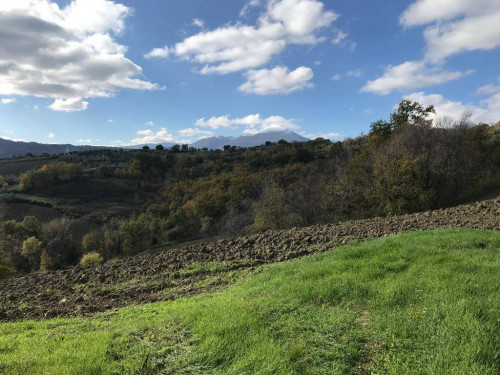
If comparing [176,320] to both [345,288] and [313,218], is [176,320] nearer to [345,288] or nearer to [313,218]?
[345,288]

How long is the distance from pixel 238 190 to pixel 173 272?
60.1 m

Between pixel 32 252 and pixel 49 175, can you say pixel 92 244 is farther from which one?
pixel 49 175

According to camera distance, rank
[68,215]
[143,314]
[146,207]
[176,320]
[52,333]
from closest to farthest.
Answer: [176,320], [52,333], [143,314], [68,215], [146,207]

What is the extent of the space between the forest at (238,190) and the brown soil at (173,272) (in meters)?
13.2

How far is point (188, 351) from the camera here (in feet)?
14.2

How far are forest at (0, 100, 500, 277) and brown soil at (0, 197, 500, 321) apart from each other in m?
13.2

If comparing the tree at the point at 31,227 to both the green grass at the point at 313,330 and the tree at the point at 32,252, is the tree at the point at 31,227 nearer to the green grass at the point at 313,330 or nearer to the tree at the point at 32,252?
the tree at the point at 32,252

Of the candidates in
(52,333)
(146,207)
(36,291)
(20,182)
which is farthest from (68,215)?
(52,333)

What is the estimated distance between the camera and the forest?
1057 inches

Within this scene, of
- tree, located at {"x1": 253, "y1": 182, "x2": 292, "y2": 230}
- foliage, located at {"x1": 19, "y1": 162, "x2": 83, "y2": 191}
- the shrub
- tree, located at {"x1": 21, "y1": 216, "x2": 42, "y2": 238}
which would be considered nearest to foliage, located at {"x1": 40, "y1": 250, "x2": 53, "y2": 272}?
the shrub

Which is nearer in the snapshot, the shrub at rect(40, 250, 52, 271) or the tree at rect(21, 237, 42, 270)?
the shrub at rect(40, 250, 52, 271)

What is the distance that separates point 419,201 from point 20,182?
319ft

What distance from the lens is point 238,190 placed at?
231ft

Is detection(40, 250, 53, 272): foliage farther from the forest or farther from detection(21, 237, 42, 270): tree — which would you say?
detection(21, 237, 42, 270): tree
